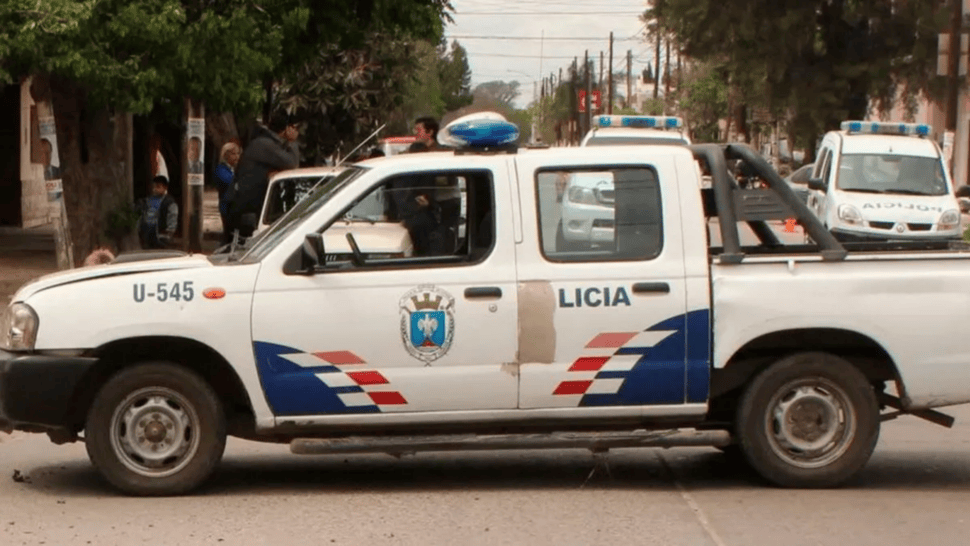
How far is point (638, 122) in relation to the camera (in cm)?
2755

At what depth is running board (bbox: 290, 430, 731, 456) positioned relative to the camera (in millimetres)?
8430

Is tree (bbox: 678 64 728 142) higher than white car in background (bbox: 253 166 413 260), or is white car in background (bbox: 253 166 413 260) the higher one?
tree (bbox: 678 64 728 142)

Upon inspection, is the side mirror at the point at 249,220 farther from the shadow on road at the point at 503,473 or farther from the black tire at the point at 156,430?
the black tire at the point at 156,430

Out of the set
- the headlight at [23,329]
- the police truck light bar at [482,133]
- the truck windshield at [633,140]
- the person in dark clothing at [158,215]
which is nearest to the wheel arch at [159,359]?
the headlight at [23,329]

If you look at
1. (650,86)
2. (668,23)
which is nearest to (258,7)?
(668,23)

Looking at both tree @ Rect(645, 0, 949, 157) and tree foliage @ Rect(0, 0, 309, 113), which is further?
tree @ Rect(645, 0, 949, 157)

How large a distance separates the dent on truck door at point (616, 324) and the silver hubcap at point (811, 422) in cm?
45

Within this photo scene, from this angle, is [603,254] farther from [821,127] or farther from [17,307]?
[821,127]

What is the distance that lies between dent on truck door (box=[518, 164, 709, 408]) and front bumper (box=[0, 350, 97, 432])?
220 cm

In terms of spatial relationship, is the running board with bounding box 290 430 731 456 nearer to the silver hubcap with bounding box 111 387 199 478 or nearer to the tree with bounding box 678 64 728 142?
→ the silver hubcap with bounding box 111 387 199 478

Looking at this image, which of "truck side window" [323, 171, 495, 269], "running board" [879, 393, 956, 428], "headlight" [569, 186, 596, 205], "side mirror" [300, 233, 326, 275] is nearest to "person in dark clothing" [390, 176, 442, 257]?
"truck side window" [323, 171, 495, 269]

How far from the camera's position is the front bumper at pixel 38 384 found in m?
8.36

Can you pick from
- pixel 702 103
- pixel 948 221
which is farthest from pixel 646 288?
pixel 702 103

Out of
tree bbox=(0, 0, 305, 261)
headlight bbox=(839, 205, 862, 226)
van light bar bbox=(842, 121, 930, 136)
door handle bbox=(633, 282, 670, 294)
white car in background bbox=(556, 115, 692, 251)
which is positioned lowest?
headlight bbox=(839, 205, 862, 226)
